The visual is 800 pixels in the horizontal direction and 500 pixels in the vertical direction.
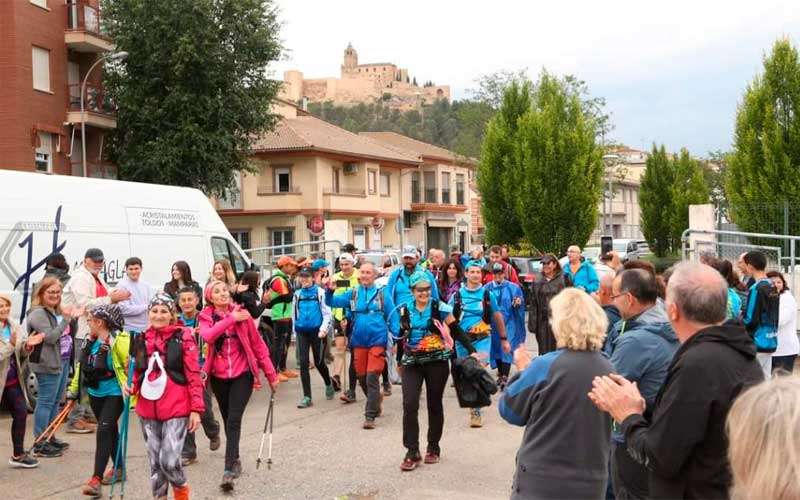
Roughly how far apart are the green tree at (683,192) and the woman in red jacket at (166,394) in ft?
138

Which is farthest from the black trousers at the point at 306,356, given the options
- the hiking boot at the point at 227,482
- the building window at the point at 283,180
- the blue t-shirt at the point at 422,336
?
the building window at the point at 283,180

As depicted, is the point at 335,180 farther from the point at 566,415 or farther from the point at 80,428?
the point at 566,415

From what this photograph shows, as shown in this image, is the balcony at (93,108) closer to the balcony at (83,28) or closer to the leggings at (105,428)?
the balcony at (83,28)

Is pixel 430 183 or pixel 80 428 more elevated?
pixel 430 183

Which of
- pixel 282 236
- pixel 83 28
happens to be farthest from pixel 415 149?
pixel 83 28

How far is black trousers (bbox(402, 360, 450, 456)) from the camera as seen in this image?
776cm

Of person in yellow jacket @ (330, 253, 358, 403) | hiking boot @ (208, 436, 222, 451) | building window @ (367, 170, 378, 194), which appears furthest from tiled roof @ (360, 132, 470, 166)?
hiking boot @ (208, 436, 222, 451)

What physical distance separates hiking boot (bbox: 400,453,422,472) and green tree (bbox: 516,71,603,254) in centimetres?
2693

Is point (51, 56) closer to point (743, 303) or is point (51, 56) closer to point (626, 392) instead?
point (743, 303)

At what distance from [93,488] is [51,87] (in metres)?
25.1

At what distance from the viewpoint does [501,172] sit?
36.2 m

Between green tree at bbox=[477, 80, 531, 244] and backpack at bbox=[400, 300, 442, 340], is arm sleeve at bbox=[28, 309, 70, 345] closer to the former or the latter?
backpack at bbox=[400, 300, 442, 340]

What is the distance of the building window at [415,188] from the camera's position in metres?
57.1

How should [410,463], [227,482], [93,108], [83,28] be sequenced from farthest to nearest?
[93,108], [83,28], [410,463], [227,482]
